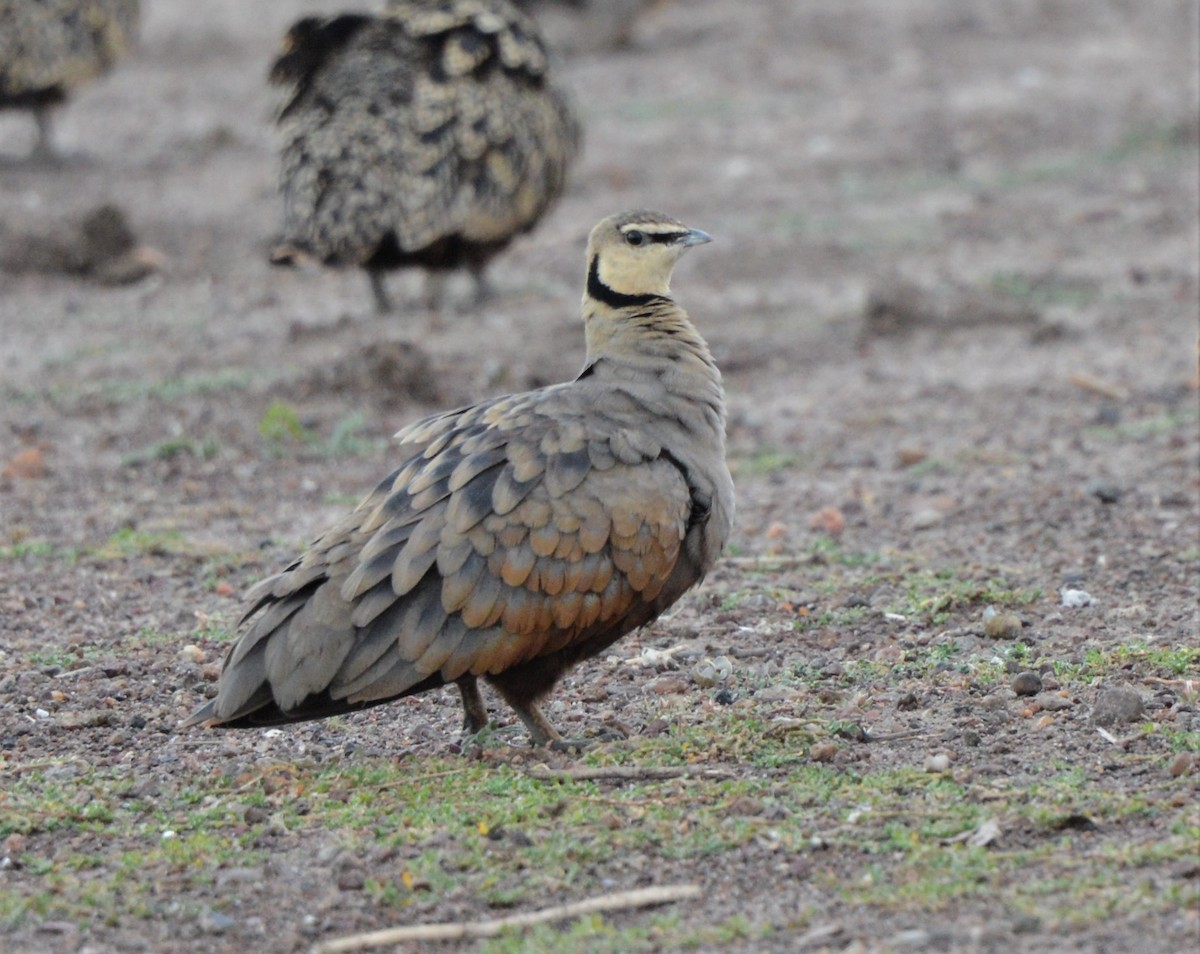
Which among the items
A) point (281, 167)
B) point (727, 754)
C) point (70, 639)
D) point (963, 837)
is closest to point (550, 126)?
point (281, 167)

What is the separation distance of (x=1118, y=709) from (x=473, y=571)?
5.93ft

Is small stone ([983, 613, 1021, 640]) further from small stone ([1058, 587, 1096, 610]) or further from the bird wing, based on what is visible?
the bird wing

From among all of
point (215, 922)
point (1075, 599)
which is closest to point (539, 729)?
point (215, 922)

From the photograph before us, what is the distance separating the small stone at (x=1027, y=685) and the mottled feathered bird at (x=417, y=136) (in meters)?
5.81

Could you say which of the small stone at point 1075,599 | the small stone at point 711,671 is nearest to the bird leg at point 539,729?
the small stone at point 711,671

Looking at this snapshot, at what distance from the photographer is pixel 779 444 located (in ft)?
28.9

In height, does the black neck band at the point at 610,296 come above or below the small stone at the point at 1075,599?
above

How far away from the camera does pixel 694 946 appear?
406 cm

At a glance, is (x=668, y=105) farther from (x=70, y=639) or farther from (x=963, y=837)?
(x=963, y=837)

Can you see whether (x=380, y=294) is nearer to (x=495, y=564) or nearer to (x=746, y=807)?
(x=495, y=564)

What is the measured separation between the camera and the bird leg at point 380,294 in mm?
11016

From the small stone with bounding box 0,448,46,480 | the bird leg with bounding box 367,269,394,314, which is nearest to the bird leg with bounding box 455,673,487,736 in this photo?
the small stone with bounding box 0,448,46,480

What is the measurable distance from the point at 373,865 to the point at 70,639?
2.21 meters

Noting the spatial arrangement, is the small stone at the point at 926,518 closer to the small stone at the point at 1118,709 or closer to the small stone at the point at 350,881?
the small stone at the point at 1118,709
